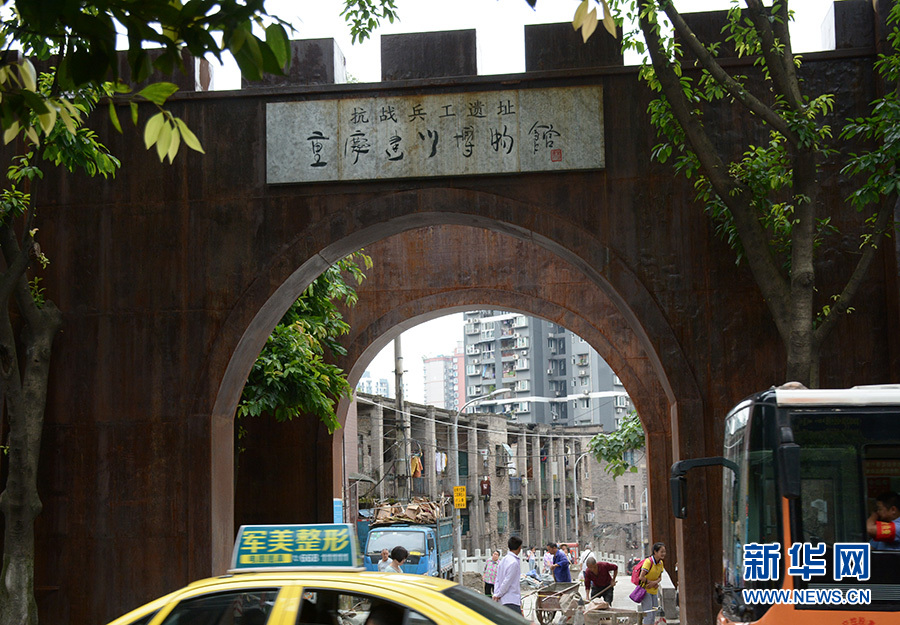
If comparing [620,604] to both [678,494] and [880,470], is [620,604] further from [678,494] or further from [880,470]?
[880,470]

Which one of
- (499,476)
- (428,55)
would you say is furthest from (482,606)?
(499,476)

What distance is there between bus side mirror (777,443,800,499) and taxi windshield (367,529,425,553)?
58.5 ft

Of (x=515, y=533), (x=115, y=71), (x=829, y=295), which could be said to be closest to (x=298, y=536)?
(x=115, y=71)

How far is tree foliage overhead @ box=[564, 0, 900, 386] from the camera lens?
31.4 feet

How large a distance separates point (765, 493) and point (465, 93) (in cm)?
625

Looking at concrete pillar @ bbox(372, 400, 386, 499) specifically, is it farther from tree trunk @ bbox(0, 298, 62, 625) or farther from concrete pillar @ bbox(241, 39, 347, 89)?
tree trunk @ bbox(0, 298, 62, 625)

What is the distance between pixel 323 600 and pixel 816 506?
3.92 meters

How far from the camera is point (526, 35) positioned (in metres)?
11.9

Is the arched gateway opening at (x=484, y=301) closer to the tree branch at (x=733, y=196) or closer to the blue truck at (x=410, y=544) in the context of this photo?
the blue truck at (x=410, y=544)

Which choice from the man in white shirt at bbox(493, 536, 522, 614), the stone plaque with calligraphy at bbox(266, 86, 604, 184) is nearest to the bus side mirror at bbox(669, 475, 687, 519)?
the man in white shirt at bbox(493, 536, 522, 614)

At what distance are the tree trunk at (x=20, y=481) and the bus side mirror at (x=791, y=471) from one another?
7.68 m

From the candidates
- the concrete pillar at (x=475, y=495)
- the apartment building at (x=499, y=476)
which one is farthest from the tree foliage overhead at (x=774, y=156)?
the concrete pillar at (x=475, y=495)

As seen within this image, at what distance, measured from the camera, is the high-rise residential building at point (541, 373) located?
320ft

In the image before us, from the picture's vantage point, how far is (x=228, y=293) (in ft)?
39.1
